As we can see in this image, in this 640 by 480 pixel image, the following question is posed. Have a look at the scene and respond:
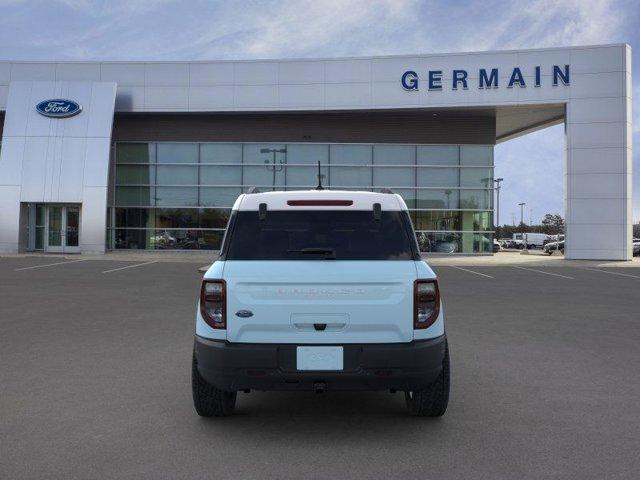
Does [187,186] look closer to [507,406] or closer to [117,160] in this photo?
[117,160]

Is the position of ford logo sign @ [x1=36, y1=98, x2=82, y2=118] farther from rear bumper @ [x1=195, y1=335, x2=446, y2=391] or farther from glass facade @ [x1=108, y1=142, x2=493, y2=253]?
rear bumper @ [x1=195, y1=335, x2=446, y2=391]

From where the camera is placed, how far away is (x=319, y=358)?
3.88 metres

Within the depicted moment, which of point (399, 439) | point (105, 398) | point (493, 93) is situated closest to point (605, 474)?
point (399, 439)

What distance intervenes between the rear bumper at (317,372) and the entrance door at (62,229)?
2751 cm

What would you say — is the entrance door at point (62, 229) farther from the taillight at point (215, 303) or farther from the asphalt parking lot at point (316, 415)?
the taillight at point (215, 303)

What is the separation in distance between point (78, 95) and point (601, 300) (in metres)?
25.3

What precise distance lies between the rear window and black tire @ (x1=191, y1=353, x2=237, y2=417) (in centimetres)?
101

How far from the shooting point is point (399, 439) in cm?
410

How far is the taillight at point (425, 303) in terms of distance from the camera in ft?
13.0

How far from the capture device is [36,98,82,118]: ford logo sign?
91.1 feet

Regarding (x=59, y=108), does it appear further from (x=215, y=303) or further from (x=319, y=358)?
(x=319, y=358)

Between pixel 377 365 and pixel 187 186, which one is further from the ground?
pixel 187 186

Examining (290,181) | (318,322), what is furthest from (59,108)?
(318,322)

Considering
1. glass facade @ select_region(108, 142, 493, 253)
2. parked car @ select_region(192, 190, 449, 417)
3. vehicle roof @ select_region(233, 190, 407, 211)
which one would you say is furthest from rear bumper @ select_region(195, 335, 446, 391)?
glass facade @ select_region(108, 142, 493, 253)
